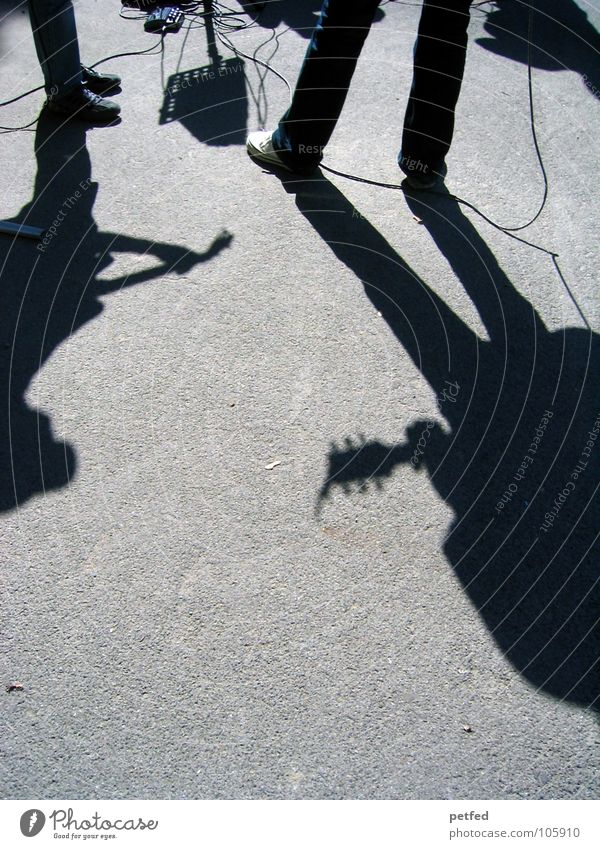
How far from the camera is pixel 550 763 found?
2029 mm

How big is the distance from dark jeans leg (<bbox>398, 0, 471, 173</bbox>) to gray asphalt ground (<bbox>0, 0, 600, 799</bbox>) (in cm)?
26

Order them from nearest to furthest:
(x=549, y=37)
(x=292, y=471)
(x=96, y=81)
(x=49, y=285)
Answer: (x=292, y=471) < (x=49, y=285) < (x=96, y=81) < (x=549, y=37)

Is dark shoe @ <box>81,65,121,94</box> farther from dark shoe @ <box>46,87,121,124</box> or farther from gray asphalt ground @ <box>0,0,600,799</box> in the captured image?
gray asphalt ground @ <box>0,0,600,799</box>

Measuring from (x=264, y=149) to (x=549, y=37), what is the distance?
9.21 ft

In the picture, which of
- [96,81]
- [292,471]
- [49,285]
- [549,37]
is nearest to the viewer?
[292,471]

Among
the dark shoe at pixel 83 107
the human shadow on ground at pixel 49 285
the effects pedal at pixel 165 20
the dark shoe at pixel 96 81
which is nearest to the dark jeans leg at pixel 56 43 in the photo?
the dark shoe at pixel 83 107

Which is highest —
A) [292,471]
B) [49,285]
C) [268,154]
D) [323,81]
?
[323,81]

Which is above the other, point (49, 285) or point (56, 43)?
point (56, 43)

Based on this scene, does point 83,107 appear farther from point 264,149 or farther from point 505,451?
point 505,451

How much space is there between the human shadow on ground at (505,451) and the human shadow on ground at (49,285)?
94cm

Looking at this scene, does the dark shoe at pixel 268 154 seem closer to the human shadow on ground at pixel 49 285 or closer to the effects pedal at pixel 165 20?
the human shadow on ground at pixel 49 285

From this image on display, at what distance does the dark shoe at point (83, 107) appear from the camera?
435cm

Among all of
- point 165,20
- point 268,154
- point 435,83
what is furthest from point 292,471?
Answer: point 165,20

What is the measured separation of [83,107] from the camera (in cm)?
434
